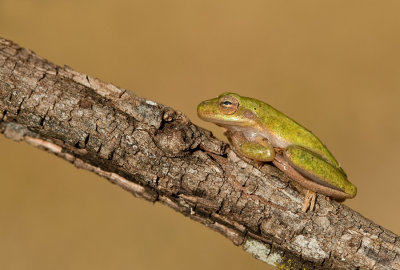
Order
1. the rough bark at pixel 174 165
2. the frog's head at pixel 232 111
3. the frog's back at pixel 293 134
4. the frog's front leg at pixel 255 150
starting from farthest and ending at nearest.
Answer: the frog's head at pixel 232 111 < the frog's back at pixel 293 134 < the frog's front leg at pixel 255 150 < the rough bark at pixel 174 165

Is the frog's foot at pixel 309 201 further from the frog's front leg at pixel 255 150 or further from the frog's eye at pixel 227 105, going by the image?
the frog's eye at pixel 227 105

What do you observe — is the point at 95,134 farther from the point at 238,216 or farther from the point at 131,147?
the point at 238,216

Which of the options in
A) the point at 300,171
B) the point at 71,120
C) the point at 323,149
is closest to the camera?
the point at 71,120

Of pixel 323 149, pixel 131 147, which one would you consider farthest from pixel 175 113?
pixel 323 149

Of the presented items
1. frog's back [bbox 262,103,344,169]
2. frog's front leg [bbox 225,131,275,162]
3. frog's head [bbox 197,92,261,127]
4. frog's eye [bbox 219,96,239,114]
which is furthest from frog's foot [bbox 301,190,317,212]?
frog's eye [bbox 219,96,239,114]

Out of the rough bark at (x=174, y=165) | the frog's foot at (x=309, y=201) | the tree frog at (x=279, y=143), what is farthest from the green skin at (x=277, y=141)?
the rough bark at (x=174, y=165)

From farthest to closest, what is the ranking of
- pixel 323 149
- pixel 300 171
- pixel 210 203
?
pixel 323 149
pixel 300 171
pixel 210 203

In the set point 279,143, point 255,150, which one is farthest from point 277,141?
point 255,150

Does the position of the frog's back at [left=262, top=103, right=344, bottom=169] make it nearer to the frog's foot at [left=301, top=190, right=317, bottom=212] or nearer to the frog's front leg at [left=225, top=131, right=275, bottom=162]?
the frog's front leg at [left=225, top=131, right=275, bottom=162]

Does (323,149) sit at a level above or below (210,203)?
above
